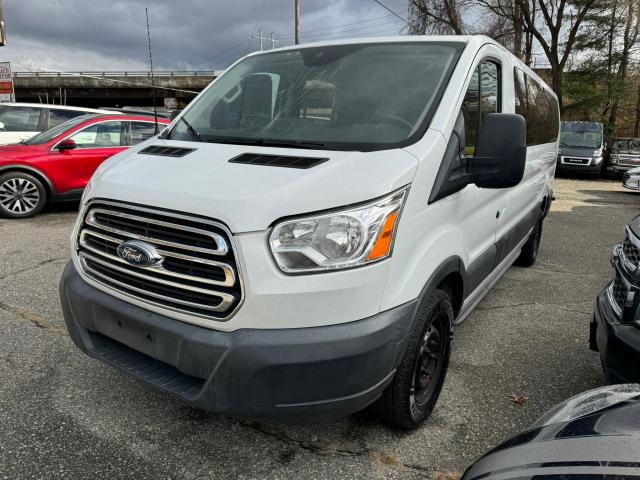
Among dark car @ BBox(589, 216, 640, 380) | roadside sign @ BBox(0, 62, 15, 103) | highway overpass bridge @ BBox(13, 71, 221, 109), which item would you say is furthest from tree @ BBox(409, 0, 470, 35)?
highway overpass bridge @ BBox(13, 71, 221, 109)

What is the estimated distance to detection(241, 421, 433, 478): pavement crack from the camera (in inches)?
90.8

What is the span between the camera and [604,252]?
6.63 meters

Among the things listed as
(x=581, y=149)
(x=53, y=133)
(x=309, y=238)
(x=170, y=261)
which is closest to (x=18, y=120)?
(x=53, y=133)

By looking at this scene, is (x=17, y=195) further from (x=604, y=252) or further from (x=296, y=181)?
(x=604, y=252)

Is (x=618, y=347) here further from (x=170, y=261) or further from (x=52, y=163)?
(x=52, y=163)

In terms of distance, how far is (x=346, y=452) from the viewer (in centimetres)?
239

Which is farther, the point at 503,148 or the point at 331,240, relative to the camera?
the point at 503,148

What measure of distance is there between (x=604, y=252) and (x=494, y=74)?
4528 mm

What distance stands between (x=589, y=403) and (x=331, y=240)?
41.7 inches

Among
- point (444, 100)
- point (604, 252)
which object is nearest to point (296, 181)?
point (444, 100)

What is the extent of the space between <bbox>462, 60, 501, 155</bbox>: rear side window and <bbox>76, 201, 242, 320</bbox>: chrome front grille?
150cm

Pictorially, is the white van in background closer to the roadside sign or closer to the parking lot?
the roadside sign

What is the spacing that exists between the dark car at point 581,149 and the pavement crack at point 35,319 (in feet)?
51.7

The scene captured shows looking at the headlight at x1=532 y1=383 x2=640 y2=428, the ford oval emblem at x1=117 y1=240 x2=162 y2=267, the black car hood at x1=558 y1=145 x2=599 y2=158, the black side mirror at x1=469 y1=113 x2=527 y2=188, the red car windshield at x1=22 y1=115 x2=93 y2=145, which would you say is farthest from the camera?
the black car hood at x1=558 y1=145 x2=599 y2=158
